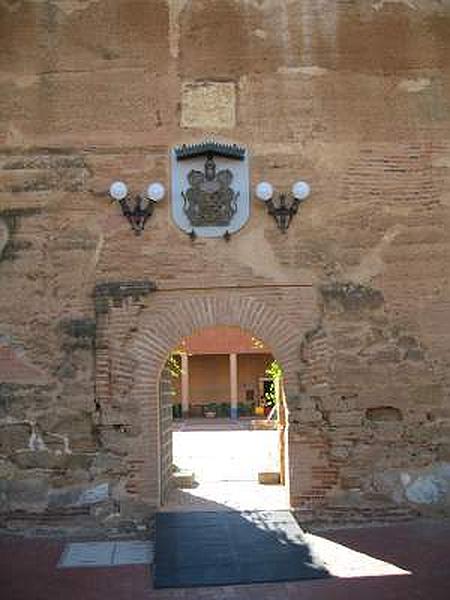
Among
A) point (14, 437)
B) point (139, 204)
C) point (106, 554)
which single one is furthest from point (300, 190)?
point (106, 554)

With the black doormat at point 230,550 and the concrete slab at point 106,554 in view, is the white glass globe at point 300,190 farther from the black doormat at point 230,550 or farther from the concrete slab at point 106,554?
the concrete slab at point 106,554

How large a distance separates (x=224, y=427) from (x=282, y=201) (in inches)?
645

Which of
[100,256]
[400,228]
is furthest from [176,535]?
[400,228]

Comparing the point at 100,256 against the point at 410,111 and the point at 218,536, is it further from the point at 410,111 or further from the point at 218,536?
the point at 410,111

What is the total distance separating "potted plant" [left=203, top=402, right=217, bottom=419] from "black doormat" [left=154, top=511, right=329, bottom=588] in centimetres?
2061

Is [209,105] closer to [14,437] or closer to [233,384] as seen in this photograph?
[14,437]

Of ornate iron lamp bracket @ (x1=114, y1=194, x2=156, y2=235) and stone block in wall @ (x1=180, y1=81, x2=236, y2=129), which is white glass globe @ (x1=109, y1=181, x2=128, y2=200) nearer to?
ornate iron lamp bracket @ (x1=114, y1=194, x2=156, y2=235)

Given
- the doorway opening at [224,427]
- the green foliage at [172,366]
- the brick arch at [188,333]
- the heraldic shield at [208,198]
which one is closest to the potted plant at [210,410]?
the doorway opening at [224,427]

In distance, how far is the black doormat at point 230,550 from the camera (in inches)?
278

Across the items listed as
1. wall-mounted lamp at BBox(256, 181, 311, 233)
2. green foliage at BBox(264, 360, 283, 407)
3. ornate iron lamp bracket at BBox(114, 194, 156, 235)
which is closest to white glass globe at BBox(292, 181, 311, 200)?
wall-mounted lamp at BBox(256, 181, 311, 233)

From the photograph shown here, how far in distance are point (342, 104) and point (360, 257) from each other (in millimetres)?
1869

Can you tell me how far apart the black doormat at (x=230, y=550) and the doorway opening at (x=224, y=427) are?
43 centimetres

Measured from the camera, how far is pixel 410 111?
921 centimetres

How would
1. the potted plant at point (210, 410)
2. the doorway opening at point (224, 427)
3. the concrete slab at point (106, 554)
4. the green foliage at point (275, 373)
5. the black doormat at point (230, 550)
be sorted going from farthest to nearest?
the potted plant at point (210, 410), the doorway opening at point (224, 427), the green foliage at point (275, 373), the concrete slab at point (106, 554), the black doormat at point (230, 550)
